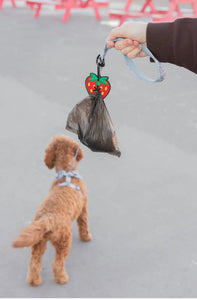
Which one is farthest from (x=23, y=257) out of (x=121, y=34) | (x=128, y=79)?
(x=128, y=79)

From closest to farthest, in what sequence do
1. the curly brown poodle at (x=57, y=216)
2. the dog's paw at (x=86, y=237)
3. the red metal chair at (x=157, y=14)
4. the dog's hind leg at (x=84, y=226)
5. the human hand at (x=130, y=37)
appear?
the human hand at (x=130, y=37), the curly brown poodle at (x=57, y=216), the dog's hind leg at (x=84, y=226), the dog's paw at (x=86, y=237), the red metal chair at (x=157, y=14)

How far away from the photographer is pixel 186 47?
1878mm

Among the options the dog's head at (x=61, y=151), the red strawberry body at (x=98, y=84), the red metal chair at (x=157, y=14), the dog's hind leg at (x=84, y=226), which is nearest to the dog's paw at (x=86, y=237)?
the dog's hind leg at (x=84, y=226)

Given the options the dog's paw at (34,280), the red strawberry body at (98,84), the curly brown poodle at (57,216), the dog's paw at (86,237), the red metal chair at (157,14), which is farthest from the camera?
the red metal chair at (157,14)

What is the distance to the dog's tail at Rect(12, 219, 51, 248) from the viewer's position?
1.94 meters

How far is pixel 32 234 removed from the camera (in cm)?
200

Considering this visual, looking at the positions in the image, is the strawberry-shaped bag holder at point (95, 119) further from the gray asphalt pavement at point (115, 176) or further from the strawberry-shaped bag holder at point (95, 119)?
the gray asphalt pavement at point (115, 176)

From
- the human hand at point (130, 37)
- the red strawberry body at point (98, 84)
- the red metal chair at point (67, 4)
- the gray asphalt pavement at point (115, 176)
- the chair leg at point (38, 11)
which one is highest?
the human hand at point (130, 37)

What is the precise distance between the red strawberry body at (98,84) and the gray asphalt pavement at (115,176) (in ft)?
3.56

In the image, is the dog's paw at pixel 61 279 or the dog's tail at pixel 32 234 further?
the dog's paw at pixel 61 279

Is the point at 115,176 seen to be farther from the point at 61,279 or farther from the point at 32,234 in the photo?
the point at 32,234

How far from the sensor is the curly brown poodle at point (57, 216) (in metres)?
2.11

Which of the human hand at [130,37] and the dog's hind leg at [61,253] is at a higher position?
the human hand at [130,37]

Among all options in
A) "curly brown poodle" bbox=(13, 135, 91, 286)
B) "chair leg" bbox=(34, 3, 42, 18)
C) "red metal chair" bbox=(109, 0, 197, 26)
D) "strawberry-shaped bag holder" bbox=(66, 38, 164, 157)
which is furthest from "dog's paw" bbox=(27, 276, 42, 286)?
"chair leg" bbox=(34, 3, 42, 18)
